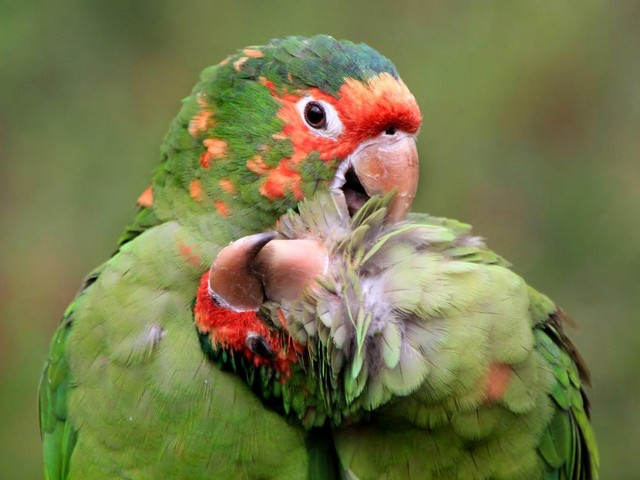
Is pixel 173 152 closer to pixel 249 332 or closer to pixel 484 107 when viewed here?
pixel 249 332

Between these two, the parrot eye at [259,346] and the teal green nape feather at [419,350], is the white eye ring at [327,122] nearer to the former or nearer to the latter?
the teal green nape feather at [419,350]

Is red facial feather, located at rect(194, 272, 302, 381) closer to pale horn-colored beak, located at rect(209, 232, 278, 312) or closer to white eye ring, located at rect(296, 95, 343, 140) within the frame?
pale horn-colored beak, located at rect(209, 232, 278, 312)

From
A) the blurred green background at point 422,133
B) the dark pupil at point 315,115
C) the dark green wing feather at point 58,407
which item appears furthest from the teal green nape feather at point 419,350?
the blurred green background at point 422,133

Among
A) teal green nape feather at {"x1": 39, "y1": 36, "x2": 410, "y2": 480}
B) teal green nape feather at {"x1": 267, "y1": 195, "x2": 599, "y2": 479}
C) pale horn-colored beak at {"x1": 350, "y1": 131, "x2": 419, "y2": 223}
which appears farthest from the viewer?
pale horn-colored beak at {"x1": 350, "y1": 131, "x2": 419, "y2": 223}

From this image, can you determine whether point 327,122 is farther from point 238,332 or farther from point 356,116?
point 238,332

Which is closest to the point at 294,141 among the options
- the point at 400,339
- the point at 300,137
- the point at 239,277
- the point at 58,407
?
the point at 300,137

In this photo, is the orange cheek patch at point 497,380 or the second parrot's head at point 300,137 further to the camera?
the second parrot's head at point 300,137

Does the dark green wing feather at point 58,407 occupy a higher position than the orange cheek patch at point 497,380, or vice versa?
the orange cheek patch at point 497,380

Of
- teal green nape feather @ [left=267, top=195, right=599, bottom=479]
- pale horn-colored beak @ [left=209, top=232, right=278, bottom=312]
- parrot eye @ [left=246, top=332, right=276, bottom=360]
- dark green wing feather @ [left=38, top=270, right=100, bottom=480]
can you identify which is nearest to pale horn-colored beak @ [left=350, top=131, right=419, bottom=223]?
teal green nape feather @ [left=267, top=195, right=599, bottom=479]

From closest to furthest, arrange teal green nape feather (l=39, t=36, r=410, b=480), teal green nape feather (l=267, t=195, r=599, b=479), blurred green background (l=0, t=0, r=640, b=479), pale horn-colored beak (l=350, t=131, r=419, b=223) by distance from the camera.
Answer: teal green nape feather (l=267, t=195, r=599, b=479)
teal green nape feather (l=39, t=36, r=410, b=480)
pale horn-colored beak (l=350, t=131, r=419, b=223)
blurred green background (l=0, t=0, r=640, b=479)
